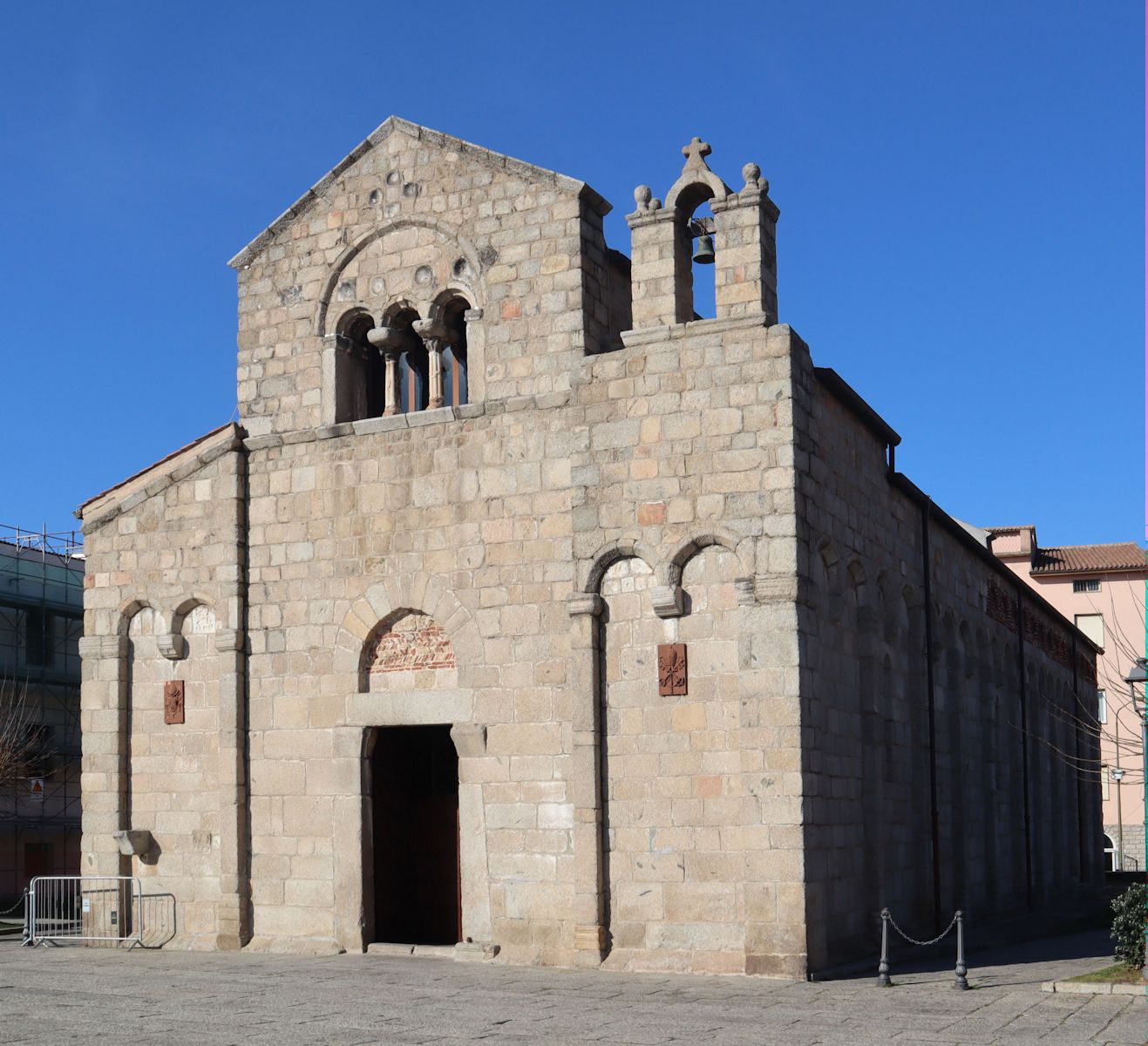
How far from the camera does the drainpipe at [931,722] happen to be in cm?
2055

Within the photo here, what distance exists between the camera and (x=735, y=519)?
16.3 m

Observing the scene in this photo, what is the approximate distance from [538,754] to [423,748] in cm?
354

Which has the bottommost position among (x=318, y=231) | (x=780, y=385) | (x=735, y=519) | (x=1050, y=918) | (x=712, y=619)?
(x=1050, y=918)

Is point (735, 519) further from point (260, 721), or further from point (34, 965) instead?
point (34, 965)

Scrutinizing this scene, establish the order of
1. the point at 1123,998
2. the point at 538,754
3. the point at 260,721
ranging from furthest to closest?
the point at 260,721, the point at 538,754, the point at 1123,998

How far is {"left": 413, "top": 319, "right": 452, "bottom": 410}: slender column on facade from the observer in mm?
19047

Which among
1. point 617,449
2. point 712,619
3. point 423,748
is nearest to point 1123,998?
point 712,619

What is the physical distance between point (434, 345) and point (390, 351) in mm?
706

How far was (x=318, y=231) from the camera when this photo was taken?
2000cm

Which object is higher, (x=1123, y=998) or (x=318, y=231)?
(x=318, y=231)

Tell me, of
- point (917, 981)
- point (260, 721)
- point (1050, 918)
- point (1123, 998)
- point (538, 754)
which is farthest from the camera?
point (1050, 918)

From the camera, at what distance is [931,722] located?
21.3 m

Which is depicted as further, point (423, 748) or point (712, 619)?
point (423, 748)

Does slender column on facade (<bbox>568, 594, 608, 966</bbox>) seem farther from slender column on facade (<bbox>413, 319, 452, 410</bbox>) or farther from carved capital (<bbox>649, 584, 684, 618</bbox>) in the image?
slender column on facade (<bbox>413, 319, 452, 410</bbox>)
